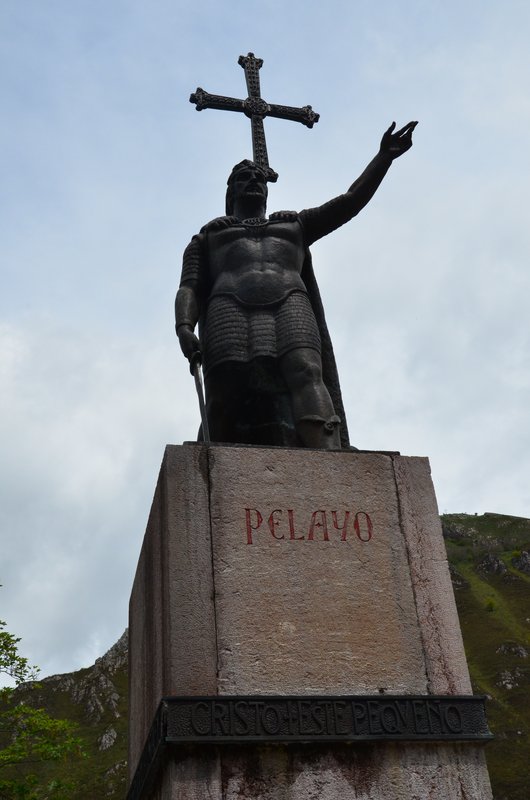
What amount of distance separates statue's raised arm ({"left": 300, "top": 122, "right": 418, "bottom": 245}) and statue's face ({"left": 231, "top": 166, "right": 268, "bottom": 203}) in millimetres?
400

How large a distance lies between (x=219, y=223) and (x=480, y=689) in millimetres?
41882

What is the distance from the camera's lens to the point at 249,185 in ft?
23.9

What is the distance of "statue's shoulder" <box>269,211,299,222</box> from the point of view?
7.07m

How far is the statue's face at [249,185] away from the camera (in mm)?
7258

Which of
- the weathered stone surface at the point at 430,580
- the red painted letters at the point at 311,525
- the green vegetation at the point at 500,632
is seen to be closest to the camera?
the weathered stone surface at the point at 430,580

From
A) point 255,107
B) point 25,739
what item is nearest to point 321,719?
point 255,107

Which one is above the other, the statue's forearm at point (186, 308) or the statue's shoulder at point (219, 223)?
the statue's shoulder at point (219, 223)

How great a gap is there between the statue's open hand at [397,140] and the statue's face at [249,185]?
99 centimetres

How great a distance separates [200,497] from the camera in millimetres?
5242

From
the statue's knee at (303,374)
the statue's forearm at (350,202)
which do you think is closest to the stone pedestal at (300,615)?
the statue's knee at (303,374)

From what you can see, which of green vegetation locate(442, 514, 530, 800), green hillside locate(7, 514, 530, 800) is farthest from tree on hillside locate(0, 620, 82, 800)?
green vegetation locate(442, 514, 530, 800)

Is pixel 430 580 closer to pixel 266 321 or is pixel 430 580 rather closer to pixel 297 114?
pixel 266 321

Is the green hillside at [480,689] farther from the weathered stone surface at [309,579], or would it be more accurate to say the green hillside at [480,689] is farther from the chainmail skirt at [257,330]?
the weathered stone surface at [309,579]

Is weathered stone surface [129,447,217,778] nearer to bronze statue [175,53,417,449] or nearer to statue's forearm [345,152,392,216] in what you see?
bronze statue [175,53,417,449]
